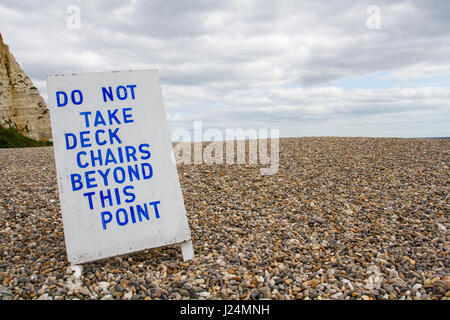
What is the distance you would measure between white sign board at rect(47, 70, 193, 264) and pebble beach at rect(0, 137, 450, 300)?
48cm

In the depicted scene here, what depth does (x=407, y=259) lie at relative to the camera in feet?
16.5

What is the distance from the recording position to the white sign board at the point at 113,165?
464 cm

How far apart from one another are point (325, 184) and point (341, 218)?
2.29 meters

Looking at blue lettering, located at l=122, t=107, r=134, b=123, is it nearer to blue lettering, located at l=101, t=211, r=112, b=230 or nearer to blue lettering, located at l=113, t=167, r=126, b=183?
blue lettering, located at l=113, t=167, r=126, b=183

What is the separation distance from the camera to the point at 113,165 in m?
4.77

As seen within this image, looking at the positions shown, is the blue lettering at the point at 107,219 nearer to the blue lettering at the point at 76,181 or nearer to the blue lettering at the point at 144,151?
the blue lettering at the point at 76,181

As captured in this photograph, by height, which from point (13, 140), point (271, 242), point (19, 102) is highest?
point (19, 102)

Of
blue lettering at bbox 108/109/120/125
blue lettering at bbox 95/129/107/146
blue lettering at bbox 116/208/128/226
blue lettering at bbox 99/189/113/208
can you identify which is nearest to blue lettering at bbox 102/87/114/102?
blue lettering at bbox 108/109/120/125

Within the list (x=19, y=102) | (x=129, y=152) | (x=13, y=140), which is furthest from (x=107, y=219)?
(x=19, y=102)

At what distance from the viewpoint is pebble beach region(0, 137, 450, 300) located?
4332mm

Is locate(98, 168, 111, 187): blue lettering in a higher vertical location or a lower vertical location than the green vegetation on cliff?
lower

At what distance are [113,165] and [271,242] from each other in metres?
2.73

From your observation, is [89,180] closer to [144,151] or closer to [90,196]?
[90,196]
